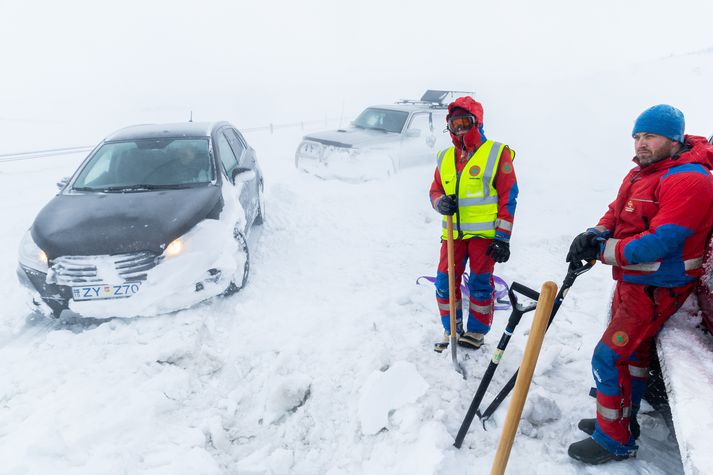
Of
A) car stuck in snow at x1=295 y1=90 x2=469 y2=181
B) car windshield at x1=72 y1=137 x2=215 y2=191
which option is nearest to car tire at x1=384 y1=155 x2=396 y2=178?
car stuck in snow at x1=295 y1=90 x2=469 y2=181

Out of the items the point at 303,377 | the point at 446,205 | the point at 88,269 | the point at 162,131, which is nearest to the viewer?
the point at 446,205

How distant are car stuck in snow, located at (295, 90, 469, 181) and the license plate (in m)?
5.14

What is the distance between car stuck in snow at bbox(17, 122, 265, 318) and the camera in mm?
3840

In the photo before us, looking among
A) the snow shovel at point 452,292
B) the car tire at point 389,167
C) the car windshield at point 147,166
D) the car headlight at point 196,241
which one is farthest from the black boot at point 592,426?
the car tire at point 389,167

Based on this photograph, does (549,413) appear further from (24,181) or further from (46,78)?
(46,78)

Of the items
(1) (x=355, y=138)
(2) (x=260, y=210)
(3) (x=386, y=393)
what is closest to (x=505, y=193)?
(3) (x=386, y=393)

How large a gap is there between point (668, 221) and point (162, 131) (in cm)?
554

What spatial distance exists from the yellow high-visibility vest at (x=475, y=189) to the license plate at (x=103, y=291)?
2.92 m

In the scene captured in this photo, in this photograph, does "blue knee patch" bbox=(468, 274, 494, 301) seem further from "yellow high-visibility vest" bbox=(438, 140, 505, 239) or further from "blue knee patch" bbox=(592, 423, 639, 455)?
"blue knee patch" bbox=(592, 423, 639, 455)

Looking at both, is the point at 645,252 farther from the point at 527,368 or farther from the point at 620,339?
the point at 527,368

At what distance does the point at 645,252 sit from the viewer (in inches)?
80.3

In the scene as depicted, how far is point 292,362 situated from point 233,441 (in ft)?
2.51

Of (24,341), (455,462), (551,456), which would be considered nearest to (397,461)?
(455,462)

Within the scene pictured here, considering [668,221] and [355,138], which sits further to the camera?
[355,138]
